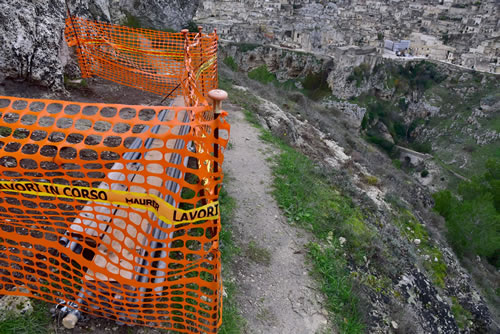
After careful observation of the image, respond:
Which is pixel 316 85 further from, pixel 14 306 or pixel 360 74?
pixel 14 306

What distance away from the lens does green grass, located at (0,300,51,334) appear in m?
2.92

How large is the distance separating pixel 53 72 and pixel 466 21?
81.4 metres

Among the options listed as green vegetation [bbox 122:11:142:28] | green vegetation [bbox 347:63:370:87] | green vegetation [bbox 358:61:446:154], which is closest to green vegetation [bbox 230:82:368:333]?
green vegetation [bbox 122:11:142:28]

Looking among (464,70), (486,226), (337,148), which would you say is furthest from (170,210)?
(464,70)

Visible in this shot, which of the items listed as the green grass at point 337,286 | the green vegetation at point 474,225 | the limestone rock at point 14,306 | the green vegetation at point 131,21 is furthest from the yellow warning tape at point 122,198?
the green vegetation at point 131,21

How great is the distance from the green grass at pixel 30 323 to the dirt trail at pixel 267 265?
218 centimetres

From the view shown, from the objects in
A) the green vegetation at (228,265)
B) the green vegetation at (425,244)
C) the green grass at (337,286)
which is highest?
the green vegetation at (228,265)

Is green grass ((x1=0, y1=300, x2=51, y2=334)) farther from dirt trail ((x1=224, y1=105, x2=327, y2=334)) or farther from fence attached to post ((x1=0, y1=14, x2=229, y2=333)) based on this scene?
dirt trail ((x1=224, y1=105, x2=327, y2=334))

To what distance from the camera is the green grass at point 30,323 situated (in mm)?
2916

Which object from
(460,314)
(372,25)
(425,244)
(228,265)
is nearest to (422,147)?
(372,25)

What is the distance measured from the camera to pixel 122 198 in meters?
2.79

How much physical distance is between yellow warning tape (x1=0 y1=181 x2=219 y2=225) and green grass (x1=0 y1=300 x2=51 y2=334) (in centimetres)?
131

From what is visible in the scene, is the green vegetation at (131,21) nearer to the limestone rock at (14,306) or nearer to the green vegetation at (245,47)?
the limestone rock at (14,306)

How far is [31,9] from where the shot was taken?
7.39 m
